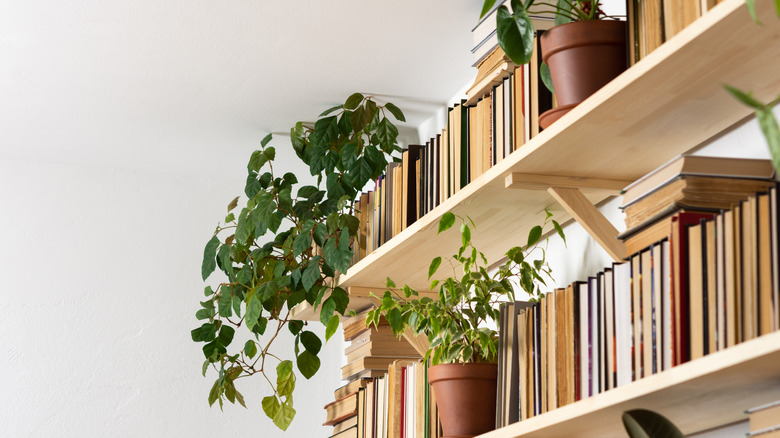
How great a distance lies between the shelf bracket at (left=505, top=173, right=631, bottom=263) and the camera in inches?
66.3

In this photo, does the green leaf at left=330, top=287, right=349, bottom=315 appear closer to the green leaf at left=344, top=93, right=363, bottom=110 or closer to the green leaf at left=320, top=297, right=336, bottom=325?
the green leaf at left=320, top=297, right=336, bottom=325

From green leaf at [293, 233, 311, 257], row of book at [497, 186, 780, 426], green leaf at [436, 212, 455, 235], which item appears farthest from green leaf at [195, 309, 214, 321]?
row of book at [497, 186, 780, 426]

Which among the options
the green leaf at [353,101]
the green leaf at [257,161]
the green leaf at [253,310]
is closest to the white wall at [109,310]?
the green leaf at [257,161]

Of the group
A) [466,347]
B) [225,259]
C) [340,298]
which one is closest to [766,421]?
[466,347]

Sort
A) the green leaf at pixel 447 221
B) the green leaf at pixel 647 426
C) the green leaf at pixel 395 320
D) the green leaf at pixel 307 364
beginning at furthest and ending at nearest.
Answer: the green leaf at pixel 307 364
the green leaf at pixel 395 320
the green leaf at pixel 447 221
the green leaf at pixel 647 426

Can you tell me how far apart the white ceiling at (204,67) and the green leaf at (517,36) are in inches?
30.5

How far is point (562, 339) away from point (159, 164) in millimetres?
2244

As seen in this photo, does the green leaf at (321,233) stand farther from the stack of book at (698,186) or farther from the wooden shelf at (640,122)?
the stack of book at (698,186)

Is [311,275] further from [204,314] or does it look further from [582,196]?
[582,196]

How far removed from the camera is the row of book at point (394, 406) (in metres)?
2.11

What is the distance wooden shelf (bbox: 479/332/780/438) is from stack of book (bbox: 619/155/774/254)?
0.73 ft

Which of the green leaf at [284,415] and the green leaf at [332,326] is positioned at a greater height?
the green leaf at [332,326]

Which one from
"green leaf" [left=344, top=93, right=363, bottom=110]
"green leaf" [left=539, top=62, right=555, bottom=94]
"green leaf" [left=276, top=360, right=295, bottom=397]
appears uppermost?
"green leaf" [left=344, top=93, right=363, bottom=110]

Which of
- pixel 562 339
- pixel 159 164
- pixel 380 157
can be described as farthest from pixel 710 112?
pixel 159 164
